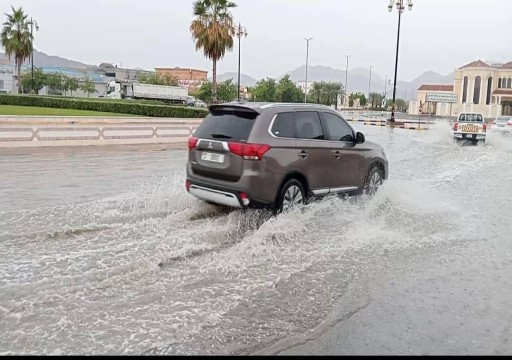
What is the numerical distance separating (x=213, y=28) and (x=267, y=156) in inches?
1164

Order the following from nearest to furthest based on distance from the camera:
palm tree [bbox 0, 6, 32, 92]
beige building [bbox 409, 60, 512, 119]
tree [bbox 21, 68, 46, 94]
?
palm tree [bbox 0, 6, 32, 92], tree [bbox 21, 68, 46, 94], beige building [bbox 409, 60, 512, 119]

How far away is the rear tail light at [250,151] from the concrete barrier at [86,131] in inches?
376

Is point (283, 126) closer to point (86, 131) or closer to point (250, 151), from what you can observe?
point (250, 151)

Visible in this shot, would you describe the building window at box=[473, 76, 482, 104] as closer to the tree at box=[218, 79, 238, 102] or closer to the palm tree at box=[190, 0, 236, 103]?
the tree at box=[218, 79, 238, 102]

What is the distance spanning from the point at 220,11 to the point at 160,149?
19.2 metres

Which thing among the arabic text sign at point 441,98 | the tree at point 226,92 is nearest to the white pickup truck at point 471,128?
the arabic text sign at point 441,98

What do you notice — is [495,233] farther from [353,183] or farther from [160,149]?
[160,149]

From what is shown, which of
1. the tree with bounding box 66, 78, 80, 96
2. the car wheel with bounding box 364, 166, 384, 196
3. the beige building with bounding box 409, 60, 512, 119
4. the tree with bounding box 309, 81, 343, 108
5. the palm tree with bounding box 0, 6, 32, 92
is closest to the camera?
the car wheel with bounding box 364, 166, 384, 196

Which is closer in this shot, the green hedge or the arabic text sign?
Result: the green hedge

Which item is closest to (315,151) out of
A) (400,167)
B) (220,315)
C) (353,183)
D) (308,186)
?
(308,186)

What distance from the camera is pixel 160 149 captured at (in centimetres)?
1972

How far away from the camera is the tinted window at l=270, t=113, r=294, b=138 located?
23.9 feet

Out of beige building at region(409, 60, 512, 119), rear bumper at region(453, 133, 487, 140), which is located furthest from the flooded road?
beige building at region(409, 60, 512, 119)

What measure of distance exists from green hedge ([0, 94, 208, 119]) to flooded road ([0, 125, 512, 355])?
20636 millimetres
